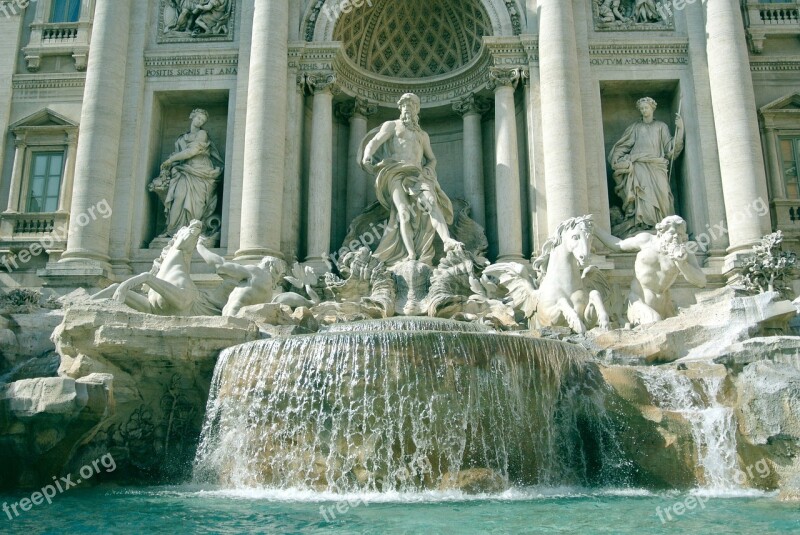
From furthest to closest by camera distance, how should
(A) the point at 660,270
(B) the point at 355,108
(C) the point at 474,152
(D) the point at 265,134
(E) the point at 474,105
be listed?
(B) the point at 355,108
(E) the point at 474,105
(C) the point at 474,152
(D) the point at 265,134
(A) the point at 660,270

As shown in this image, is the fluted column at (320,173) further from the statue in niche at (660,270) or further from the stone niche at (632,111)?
the statue in niche at (660,270)

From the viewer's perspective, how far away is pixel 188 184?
19562 mm

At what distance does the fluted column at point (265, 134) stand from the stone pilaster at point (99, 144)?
11.3ft

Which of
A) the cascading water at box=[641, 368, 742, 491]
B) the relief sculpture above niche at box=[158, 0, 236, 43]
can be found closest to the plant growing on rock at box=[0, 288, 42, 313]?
Result: the relief sculpture above niche at box=[158, 0, 236, 43]

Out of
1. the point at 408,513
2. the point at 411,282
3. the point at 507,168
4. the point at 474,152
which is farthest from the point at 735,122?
the point at 408,513

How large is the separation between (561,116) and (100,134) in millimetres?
11455

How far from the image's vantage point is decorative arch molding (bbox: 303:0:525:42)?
2012cm

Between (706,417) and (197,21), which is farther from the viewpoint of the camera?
(197,21)

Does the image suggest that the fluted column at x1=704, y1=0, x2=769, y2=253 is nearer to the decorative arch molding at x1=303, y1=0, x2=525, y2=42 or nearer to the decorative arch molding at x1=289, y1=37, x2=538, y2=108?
the decorative arch molding at x1=289, y1=37, x2=538, y2=108

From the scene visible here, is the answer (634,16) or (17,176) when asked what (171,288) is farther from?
(634,16)

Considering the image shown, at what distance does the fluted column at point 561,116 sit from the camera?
59.4 feet

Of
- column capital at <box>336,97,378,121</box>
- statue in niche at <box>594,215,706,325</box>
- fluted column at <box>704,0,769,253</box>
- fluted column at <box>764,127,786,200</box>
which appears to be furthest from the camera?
column capital at <box>336,97,378,121</box>

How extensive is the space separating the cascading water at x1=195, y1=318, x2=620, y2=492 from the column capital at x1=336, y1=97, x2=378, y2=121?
39.3 feet

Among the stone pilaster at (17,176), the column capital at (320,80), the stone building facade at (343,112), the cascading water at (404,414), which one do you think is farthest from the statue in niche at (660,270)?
the stone pilaster at (17,176)
